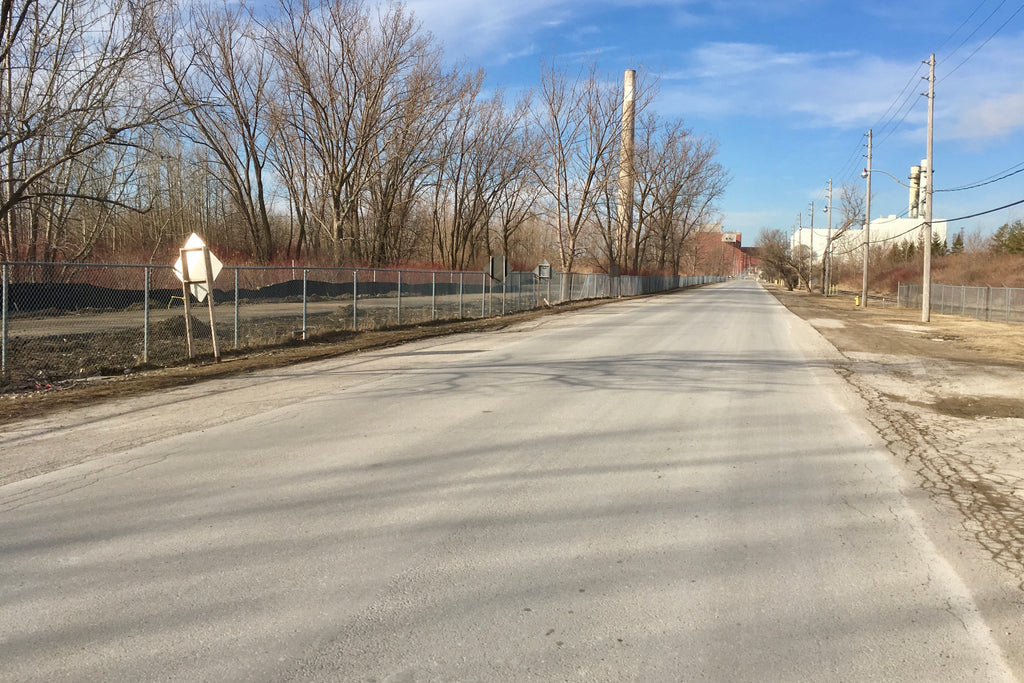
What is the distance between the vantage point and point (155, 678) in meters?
2.85

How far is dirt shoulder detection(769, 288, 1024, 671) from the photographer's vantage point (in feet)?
13.2

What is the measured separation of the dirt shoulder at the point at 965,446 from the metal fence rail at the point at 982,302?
13960mm

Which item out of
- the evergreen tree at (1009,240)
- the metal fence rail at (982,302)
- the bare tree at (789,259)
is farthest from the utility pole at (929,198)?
the bare tree at (789,259)

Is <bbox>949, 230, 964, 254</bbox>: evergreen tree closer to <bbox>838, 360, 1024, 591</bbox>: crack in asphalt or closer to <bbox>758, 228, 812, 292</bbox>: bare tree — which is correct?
<bbox>758, 228, 812, 292</bbox>: bare tree

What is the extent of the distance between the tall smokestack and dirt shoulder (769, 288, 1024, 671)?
33.6 m

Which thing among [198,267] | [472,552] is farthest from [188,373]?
[472,552]

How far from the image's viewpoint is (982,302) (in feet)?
104

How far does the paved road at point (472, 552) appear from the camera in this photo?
306 cm

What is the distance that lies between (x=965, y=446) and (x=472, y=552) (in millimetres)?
5929

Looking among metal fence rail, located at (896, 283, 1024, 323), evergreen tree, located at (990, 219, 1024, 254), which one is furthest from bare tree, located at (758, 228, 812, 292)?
metal fence rail, located at (896, 283, 1024, 323)

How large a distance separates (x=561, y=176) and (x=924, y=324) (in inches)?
964

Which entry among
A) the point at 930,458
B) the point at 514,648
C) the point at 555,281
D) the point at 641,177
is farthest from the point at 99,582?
the point at 641,177

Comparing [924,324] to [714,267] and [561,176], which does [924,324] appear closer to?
[561,176]

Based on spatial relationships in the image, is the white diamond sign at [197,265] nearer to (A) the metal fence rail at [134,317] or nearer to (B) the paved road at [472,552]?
(A) the metal fence rail at [134,317]
